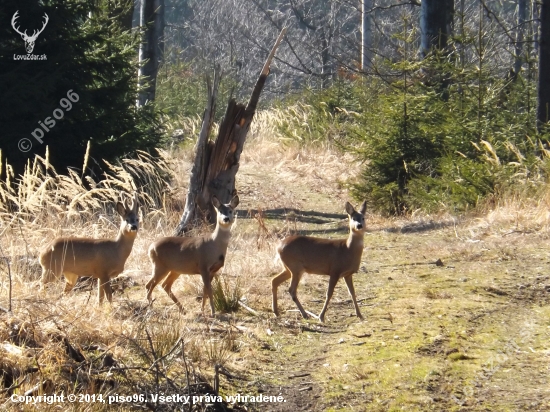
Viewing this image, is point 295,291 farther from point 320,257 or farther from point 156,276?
point 156,276

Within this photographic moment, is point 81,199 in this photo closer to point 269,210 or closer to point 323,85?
point 269,210

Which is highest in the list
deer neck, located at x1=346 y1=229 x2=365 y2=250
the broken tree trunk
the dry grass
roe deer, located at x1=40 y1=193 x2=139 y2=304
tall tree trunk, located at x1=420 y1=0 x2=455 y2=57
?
tall tree trunk, located at x1=420 y1=0 x2=455 y2=57

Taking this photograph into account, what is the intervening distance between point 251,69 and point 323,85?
46.2 ft

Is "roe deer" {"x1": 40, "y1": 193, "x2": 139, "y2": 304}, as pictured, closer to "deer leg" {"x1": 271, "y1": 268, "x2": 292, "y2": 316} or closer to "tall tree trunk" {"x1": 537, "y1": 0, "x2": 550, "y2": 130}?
"deer leg" {"x1": 271, "y1": 268, "x2": 292, "y2": 316}

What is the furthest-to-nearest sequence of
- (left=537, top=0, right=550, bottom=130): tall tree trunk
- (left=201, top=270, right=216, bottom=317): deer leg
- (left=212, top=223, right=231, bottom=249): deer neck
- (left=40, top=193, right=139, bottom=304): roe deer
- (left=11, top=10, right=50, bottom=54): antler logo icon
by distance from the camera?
(left=537, top=0, right=550, bottom=130): tall tree trunk
(left=11, top=10, right=50, bottom=54): antler logo icon
(left=212, top=223, right=231, bottom=249): deer neck
(left=40, top=193, right=139, bottom=304): roe deer
(left=201, top=270, right=216, bottom=317): deer leg

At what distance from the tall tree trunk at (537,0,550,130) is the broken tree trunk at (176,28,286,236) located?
4.22 m

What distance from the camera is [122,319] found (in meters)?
6.66

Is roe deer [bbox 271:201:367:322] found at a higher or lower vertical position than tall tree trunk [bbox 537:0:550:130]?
lower

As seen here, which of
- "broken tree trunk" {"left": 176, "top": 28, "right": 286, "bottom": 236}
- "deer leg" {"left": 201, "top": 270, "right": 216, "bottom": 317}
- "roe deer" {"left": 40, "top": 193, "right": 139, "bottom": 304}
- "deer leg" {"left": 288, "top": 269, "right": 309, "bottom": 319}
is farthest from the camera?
"broken tree trunk" {"left": 176, "top": 28, "right": 286, "bottom": 236}

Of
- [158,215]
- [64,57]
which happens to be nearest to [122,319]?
[158,215]

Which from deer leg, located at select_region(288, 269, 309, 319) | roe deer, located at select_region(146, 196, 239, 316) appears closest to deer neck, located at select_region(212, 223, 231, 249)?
roe deer, located at select_region(146, 196, 239, 316)
